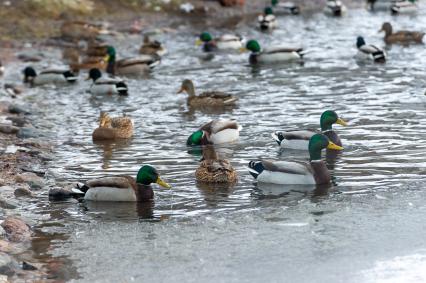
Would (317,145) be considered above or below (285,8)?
below

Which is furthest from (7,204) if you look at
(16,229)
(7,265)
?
(7,265)

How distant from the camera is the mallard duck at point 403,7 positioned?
34375 millimetres

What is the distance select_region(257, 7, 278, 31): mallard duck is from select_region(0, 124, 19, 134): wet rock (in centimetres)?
1482

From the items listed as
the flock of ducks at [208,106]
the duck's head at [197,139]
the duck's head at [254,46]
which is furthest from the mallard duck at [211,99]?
the duck's head at [254,46]

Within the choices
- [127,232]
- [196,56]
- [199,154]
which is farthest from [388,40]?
[127,232]

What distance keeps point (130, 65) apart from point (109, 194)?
1185 cm

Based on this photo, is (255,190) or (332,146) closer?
(255,190)

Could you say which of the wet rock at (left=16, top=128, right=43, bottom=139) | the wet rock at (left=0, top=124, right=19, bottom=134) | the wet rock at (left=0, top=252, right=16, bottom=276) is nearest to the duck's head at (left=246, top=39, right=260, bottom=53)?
the wet rock at (left=16, top=128, right=43, bottom=139)

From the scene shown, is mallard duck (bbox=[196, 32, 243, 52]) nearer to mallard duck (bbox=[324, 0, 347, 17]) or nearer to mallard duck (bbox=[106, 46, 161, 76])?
mallard duck (bbox=[106, 46, 161, 76])

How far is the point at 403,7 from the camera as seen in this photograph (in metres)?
34.7

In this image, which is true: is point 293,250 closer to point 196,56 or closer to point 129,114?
point 129,114

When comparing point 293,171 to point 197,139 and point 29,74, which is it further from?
point 29,74

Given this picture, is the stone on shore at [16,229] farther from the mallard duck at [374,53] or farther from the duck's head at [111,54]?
the mallard duck at [374,53]

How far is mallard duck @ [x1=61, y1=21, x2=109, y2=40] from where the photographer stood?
1152 inches
